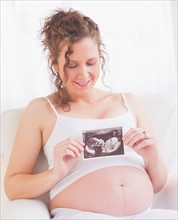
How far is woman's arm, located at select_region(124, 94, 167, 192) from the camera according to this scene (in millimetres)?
1528

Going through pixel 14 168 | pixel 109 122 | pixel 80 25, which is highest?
pixel 80 25

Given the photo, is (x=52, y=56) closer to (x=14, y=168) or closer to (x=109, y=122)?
(x=109, y=122)

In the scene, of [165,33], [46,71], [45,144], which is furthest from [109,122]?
[165,33]

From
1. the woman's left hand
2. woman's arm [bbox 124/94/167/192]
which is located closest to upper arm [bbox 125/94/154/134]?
woman's arm [bbox 124/94/167/192]

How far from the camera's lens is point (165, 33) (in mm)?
2557

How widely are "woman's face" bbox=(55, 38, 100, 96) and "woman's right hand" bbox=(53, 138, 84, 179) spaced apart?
10.7 inches

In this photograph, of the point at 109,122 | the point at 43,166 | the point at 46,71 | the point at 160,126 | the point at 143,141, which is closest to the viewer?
the point at 143,141

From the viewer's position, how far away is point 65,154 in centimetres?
147

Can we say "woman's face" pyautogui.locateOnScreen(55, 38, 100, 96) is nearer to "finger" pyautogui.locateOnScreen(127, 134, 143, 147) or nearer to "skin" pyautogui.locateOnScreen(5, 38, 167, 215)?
"skin" pyautogui.locateOnScreen(5, 38, 167, 215)

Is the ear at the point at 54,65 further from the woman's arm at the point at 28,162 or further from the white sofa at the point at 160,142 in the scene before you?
the white sofa at the point at 160,142

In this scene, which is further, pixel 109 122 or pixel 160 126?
pixel 160 126

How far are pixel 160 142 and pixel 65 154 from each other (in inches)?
22.5

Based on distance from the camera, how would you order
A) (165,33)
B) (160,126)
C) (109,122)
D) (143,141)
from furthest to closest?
(165,33) < (160,126) < (109,122) < (143,141)

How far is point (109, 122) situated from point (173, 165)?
15.3 inches
